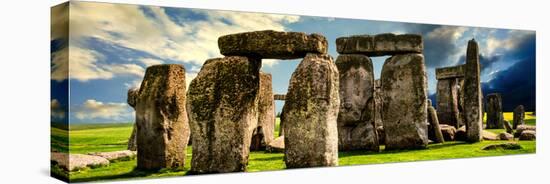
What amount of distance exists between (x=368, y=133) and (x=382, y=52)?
2047 mm

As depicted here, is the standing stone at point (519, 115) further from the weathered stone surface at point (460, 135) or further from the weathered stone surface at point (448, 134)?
the weathered stone surface at point (448, 134)

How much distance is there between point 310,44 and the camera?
11750mm

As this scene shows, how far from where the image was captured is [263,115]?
16641 mm

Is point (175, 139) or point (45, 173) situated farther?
point (175, 139)

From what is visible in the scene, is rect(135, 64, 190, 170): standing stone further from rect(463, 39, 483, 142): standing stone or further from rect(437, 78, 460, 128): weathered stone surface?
rect(437, 78, 460, 128): weathered stone surface

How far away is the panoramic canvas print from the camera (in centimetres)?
1089

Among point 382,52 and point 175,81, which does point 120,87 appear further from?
point 382,52

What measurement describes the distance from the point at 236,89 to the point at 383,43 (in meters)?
6.05

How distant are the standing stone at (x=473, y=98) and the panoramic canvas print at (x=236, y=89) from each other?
3.3 inches

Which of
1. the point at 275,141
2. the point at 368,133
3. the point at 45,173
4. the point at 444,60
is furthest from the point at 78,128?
the point at 444,60

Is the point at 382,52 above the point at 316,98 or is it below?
above

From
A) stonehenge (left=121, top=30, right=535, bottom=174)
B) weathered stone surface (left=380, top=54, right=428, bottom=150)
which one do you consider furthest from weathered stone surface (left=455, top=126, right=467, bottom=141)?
stonehenge (left=121, top=30, right=535, bottom=174)

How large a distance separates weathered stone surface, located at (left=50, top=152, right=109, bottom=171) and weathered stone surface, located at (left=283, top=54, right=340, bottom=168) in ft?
11.0

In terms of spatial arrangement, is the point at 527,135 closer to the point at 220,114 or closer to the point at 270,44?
the point at 270,44
